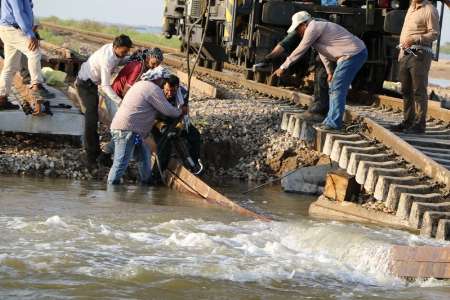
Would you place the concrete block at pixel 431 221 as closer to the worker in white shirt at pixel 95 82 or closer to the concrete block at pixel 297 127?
the concrete block at pixel 297 127

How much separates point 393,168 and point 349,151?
2.40 ft

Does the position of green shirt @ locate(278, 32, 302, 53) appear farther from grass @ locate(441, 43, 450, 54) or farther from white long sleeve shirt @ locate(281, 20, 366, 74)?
grass @ locate(441, 43, 450, 54)

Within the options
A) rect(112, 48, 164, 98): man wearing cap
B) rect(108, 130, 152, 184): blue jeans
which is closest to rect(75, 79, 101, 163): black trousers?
rect(112, 48, 164, 98): man wearing cap

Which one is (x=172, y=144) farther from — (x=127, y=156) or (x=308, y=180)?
(x=308, y=180)

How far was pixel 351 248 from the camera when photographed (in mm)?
8898

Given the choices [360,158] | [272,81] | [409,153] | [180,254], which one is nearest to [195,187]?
[360,158]

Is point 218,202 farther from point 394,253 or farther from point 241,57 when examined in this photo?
A: point 241,57

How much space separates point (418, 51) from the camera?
40.9 ft

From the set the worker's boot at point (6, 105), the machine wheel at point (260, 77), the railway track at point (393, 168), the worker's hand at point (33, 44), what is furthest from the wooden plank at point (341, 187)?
the machine wheel at point (260, 77)

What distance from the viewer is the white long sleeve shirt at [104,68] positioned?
12055mm

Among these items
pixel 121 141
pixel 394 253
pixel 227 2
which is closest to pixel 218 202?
pixel 121 141

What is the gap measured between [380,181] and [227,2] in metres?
8.21

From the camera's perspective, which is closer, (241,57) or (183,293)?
(183,293)

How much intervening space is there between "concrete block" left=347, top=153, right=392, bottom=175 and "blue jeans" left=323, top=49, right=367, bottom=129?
3.80 feet
